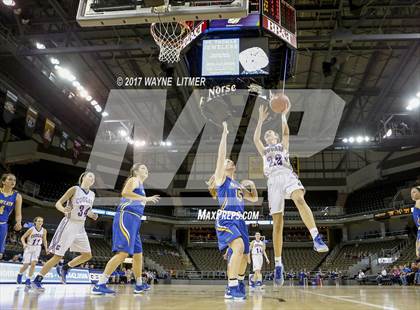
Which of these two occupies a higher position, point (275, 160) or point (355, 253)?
point (355, 253)

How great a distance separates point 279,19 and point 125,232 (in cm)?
596

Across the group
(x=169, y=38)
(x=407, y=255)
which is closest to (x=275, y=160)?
(x=169, y=38)

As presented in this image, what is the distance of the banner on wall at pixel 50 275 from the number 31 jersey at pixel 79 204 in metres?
5.45

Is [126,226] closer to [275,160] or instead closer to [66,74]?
[275,160]

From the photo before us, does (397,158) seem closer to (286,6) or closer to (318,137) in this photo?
(318,137)

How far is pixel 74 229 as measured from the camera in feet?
20.3

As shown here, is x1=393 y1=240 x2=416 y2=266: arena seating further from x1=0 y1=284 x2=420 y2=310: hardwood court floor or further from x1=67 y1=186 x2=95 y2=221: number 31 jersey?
x1=67 y1=186 x2=95 y2=221: number 31 jersey

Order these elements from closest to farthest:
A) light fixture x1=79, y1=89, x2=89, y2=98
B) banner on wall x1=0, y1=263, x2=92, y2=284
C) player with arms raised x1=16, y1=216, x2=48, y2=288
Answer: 1. player with arms raised x1=16, y1=216, x2=48, y2=288
2. banner on wall x1=0, y1=263, x2=92, y2=284
3. light fixture x1=79, y1=89, x2=89, y2=98

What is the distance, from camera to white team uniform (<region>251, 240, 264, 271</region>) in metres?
11.6

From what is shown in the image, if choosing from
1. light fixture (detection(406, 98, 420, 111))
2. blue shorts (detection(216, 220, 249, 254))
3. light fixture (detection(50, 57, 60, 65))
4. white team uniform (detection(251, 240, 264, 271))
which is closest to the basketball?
blue shorts (detection(216, 220, 249, 254))

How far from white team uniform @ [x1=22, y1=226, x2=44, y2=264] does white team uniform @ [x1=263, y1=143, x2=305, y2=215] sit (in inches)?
259

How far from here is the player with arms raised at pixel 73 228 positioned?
6043 mm

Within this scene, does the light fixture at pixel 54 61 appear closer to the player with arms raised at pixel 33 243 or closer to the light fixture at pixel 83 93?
the light fixture at pixel 83 93

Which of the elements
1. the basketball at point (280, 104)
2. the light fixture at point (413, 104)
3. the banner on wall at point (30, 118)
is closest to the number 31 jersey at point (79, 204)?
the basketball at point (280, 104)
